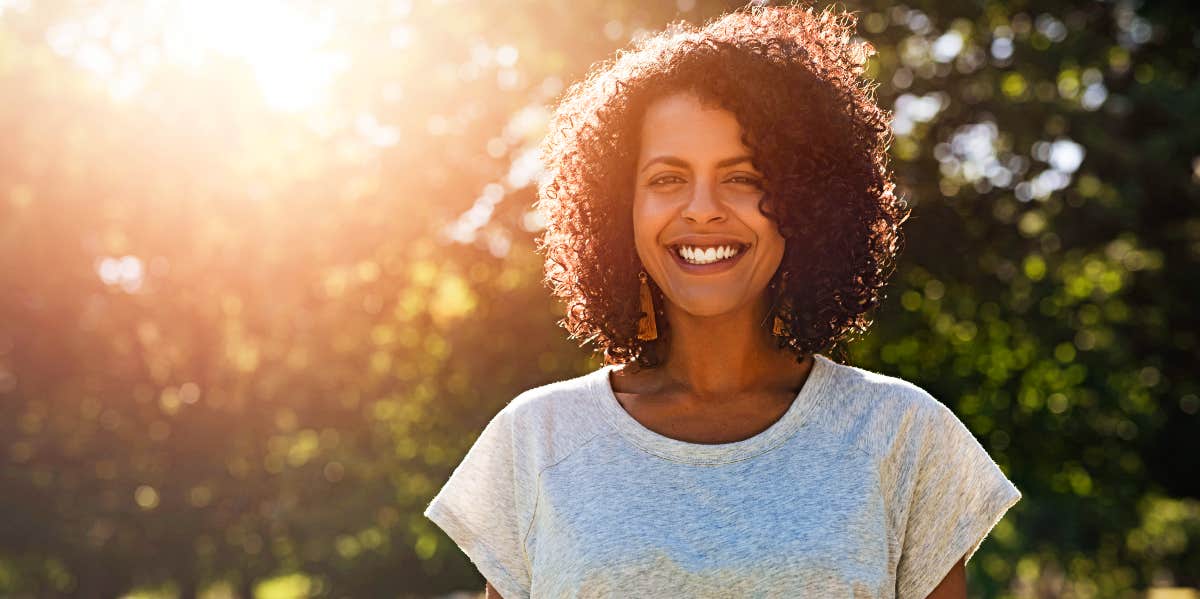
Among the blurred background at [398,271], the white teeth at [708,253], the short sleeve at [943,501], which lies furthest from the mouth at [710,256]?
the blurred background at [398,271]

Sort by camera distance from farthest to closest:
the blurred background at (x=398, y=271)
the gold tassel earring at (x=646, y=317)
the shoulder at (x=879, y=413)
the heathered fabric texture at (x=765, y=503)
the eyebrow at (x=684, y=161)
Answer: the blurred background at (x=398, y=271) → the gold tassel earring at (x=646, y=317) → the eyebrow at (x=684, y=161) → the shoulder at (x=879, y=413) → the heathered fabric texture at (x=765, y=503)

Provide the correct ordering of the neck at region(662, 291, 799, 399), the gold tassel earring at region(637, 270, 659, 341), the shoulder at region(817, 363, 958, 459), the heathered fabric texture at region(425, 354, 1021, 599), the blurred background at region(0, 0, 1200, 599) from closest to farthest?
1. the heathered fabric texture at region(425, 354, 1021, 599)
2. the shoulder at region(817, 363, 958, 459)
3. the neck at region(662, 291, 799, 399)
4. the gold tassel earring at region(637, 270, 659, 341)
5. the blurred background at region(0, 0, 1200, 599)

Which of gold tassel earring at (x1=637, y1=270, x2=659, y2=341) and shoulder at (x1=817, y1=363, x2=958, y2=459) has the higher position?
gold tassel earring at (x1=637, y1=270, x2=659, y2=341)

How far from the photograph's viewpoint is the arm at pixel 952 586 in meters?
2.36

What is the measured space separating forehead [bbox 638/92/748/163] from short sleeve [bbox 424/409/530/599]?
0.63 meters

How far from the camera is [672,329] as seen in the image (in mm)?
2703

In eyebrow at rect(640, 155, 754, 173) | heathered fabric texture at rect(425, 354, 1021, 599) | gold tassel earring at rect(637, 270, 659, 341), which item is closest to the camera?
heathered fabric texture at rect(425, 354, 1021, 599)

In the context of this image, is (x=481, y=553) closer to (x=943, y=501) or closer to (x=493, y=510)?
(x=493, y=510)

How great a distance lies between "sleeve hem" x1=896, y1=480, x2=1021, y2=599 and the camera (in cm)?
235

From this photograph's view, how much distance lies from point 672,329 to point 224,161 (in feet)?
37.3

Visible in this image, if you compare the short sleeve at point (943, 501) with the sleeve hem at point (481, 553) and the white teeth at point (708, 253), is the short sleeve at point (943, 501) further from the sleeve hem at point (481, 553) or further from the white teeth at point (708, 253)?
the sleeve hem at point (481, 553)

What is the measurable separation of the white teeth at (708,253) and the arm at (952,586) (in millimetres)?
704

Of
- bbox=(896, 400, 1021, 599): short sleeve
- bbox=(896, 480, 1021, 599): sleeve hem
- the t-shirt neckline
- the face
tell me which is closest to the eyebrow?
the face

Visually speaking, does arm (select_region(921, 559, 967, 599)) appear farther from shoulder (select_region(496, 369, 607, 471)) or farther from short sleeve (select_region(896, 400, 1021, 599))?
shoulder (select_region(496, 369, 607, 471))
